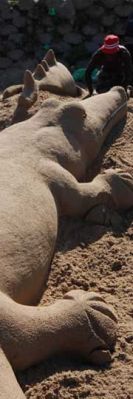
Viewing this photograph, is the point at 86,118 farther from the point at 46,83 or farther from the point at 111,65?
the point at 111,65

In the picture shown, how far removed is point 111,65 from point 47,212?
243 cm

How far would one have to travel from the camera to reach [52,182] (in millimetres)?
→ 3238

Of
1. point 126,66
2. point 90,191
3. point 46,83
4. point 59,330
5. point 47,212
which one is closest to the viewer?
point 59,330

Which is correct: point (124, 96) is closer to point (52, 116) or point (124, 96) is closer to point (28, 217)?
point (52, 116)

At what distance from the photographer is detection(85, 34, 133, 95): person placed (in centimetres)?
510

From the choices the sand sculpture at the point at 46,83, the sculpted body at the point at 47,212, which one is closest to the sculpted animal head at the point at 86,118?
the sculpted body at the point at 47,212

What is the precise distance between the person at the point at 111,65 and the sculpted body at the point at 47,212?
2.89 feet

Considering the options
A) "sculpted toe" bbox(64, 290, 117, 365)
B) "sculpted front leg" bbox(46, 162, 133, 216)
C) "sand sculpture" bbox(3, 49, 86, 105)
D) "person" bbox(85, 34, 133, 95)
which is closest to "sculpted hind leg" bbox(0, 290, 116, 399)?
"sculpted toe" bbox(64, 290, 117, 365)

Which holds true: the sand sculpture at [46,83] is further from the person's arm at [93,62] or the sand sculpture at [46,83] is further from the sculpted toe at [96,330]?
the sculpted toe at [96,330]

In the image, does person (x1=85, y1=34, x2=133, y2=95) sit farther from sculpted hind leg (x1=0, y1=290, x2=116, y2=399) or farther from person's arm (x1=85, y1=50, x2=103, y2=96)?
sculpted hind leg (x1=0, y1=290, x2=116, y2=399)

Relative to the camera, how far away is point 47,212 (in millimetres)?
3047

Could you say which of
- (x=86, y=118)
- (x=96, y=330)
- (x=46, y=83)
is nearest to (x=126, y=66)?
(x=46, y=83)

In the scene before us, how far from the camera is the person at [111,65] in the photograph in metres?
5.10

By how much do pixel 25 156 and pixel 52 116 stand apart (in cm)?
42
